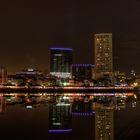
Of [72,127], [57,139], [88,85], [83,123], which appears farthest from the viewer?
[88,85]

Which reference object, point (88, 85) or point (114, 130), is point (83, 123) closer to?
point (114, 130)

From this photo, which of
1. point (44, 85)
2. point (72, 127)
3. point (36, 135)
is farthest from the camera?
point (44, 85)

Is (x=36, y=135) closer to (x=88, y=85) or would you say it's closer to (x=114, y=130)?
(x=114, y=130)

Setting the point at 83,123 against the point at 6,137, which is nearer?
the point at 6,137

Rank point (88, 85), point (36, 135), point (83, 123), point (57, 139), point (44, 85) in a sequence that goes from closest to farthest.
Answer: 1. point (57, 139)
2. point (36, 135)
3. point (83, 123)
4. point (44, 85)
5. point (88, 85)

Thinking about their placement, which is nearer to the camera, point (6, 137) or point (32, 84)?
point (6, 137)

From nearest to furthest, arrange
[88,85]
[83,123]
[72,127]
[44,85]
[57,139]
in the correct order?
1. [57,139]
2. [72,127]
3. [83,123]
4. [44,85]
5. [88,85]

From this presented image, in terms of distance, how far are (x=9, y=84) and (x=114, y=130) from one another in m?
85.8

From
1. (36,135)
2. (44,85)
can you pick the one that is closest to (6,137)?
(36,135)

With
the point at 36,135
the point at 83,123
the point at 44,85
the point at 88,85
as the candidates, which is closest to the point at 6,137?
the point at 36,135

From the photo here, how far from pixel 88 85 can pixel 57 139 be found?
91566mm

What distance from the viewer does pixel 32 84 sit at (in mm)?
94062

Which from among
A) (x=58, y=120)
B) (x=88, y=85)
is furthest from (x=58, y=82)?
(x=58, y=120)

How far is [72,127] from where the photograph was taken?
42.0 ft
